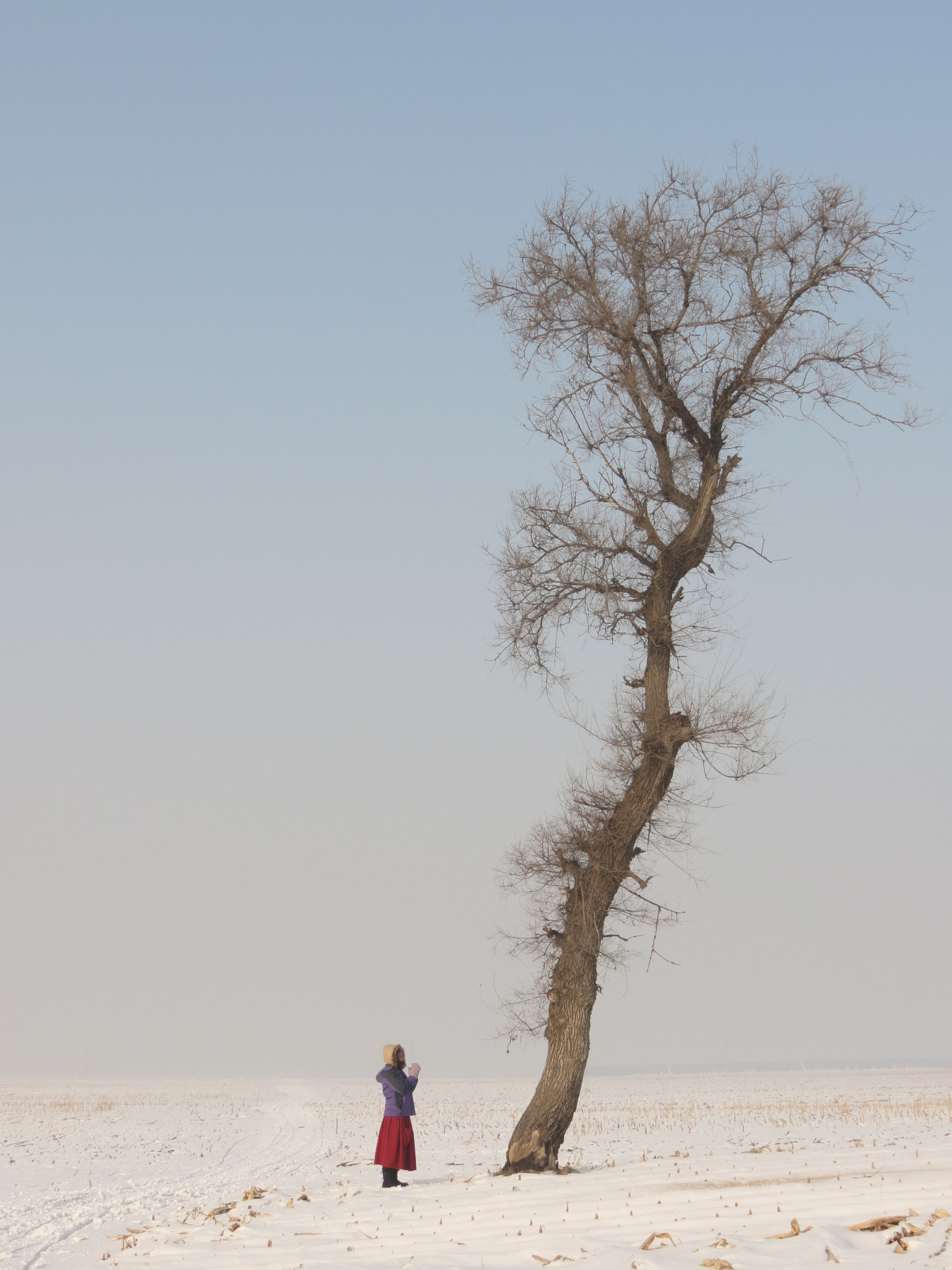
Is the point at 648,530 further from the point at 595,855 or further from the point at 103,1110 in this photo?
the point at 103,1110

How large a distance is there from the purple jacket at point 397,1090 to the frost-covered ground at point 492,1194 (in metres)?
0.87

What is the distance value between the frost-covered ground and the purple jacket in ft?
2.86

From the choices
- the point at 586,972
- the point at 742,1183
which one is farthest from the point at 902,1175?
the point at 586,972

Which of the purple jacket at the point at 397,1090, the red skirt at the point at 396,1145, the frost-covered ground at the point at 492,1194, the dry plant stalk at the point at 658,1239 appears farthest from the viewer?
the purple jacket at the point at 397,1090

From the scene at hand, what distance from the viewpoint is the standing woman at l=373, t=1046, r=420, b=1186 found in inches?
484

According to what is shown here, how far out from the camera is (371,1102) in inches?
1505

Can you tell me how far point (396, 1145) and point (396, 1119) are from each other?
0.99 feet

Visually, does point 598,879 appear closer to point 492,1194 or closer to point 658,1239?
point 492,1194

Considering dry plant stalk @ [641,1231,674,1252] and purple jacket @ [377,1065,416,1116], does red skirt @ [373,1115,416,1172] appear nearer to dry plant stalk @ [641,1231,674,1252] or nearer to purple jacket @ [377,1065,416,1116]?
purple jacket @ [377,1065,416,1116]

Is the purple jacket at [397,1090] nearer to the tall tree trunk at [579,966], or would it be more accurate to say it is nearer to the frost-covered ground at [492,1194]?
the frost-covered ground at [492,1194]

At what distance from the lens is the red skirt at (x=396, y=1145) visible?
40.3 ft

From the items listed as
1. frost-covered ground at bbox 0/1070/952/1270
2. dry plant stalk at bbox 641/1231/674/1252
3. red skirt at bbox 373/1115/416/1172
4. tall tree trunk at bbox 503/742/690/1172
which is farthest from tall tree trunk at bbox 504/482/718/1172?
dry plant stalk at bbox 641/1231/674/1252

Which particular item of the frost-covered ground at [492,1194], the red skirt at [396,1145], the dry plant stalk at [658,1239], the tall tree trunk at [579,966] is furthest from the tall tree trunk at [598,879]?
the dry plant stalk at [658,1239]

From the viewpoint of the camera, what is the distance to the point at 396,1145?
12328 mm
